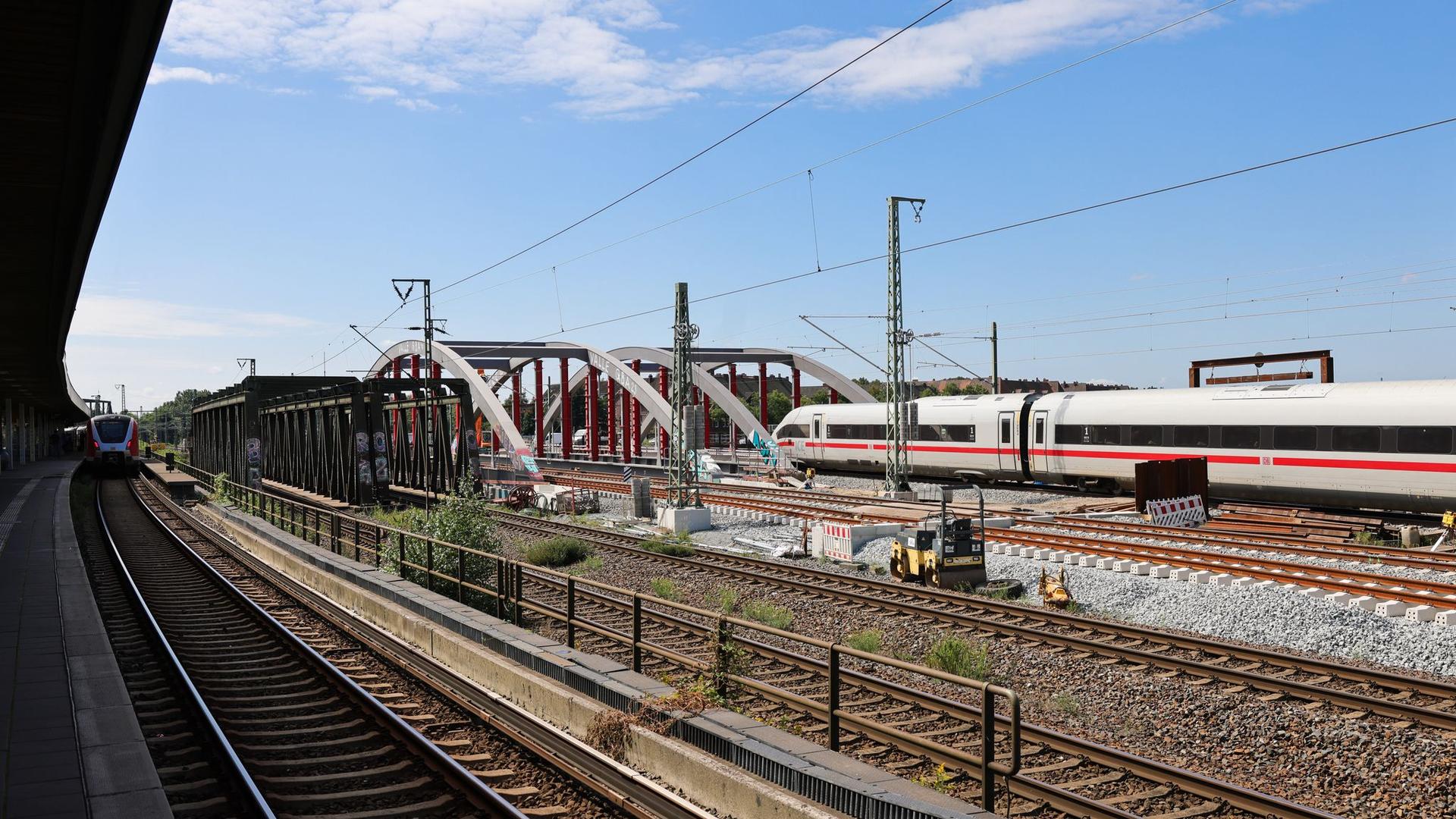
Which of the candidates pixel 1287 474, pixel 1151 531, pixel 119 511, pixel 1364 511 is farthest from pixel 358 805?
pixel 119 511

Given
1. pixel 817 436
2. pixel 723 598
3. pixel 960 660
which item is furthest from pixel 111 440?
pixel 960 660

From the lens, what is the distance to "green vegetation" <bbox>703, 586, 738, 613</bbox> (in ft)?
52.4

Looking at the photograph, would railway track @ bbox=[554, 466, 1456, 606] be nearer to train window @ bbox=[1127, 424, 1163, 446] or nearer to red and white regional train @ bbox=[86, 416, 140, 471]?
train window @ bbox=[1127, 424, 1163, 446]

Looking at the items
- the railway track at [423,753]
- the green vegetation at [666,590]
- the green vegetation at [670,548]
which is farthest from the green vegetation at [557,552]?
the railway track at [423,753]

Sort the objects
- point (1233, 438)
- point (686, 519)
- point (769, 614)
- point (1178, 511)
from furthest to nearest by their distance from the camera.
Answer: point (686, 519)
point (1233, 438)
point (1178, 511)
point (769, 614)

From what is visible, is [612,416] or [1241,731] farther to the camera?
[612,416]

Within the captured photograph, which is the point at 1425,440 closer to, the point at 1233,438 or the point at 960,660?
the point at 1233,438

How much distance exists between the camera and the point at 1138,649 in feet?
40.9

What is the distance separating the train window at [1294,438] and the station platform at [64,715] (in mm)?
25011

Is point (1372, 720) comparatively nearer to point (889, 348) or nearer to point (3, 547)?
point (889, 348)

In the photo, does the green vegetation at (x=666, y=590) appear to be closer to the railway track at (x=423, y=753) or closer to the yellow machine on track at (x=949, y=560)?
the yellow machine on track at (x=949, y=560)

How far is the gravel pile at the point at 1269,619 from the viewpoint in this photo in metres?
13.1

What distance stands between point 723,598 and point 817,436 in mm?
30555

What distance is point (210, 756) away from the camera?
862 centimetres
